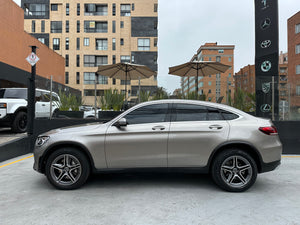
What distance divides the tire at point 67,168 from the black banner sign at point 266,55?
20.4ft

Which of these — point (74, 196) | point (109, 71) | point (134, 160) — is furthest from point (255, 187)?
point (109, 71)

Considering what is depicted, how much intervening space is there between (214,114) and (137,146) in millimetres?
1492

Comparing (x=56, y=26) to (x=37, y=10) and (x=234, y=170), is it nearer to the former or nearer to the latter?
(x=37, y=10)

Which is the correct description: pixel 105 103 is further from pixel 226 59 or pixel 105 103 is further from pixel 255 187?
pixel 226 59

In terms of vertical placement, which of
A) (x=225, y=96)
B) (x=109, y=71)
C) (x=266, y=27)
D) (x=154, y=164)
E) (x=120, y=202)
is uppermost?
(x=266, y=27)

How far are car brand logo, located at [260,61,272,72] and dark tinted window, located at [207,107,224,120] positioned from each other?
5.72 meters

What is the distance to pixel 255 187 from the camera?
13.0ft

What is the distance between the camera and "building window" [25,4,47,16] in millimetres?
43719

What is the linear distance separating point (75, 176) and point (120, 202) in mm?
1037

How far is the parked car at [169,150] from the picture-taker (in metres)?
3.67

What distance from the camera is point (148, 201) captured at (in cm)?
330

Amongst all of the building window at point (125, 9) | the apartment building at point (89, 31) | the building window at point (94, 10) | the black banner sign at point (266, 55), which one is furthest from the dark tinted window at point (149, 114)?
the building window at point (94, 10)

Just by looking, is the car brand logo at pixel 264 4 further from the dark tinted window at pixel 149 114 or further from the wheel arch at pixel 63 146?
the wheel arch at pixel 63 146

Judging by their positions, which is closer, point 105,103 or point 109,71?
point 105,103
